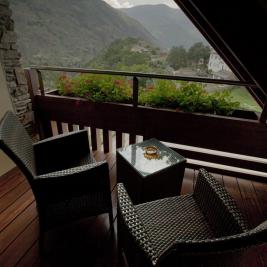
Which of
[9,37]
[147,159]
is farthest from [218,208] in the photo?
[9,37]

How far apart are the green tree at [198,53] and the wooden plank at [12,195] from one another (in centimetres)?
234

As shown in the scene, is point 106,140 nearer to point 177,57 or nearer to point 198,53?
point 177,57

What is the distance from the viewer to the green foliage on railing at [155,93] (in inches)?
80.7

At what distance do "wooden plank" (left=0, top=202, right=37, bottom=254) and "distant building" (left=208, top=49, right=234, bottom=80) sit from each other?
2252mm

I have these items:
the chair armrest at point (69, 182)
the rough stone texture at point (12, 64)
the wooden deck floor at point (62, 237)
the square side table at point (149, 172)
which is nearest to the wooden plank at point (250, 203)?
the wooden deck floor at point (62, 237)

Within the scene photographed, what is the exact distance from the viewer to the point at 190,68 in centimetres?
A: 224

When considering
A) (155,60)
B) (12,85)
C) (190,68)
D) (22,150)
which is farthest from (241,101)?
(12,85)

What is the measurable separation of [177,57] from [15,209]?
2416 millimetres

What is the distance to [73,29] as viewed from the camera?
3387mm

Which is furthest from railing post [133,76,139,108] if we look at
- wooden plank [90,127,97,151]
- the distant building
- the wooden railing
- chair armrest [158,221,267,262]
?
chair armrest [158,221,267,262]

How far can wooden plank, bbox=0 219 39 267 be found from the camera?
1.37m

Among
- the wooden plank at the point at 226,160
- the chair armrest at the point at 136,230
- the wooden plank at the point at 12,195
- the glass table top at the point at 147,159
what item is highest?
the chair armrest at the point at 136,230

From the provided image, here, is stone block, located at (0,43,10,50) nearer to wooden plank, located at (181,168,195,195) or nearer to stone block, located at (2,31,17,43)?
stone block, located at (2,31,17,43)

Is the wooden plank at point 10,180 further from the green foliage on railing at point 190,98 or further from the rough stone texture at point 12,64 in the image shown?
the green foliage on railing at point 190,98
